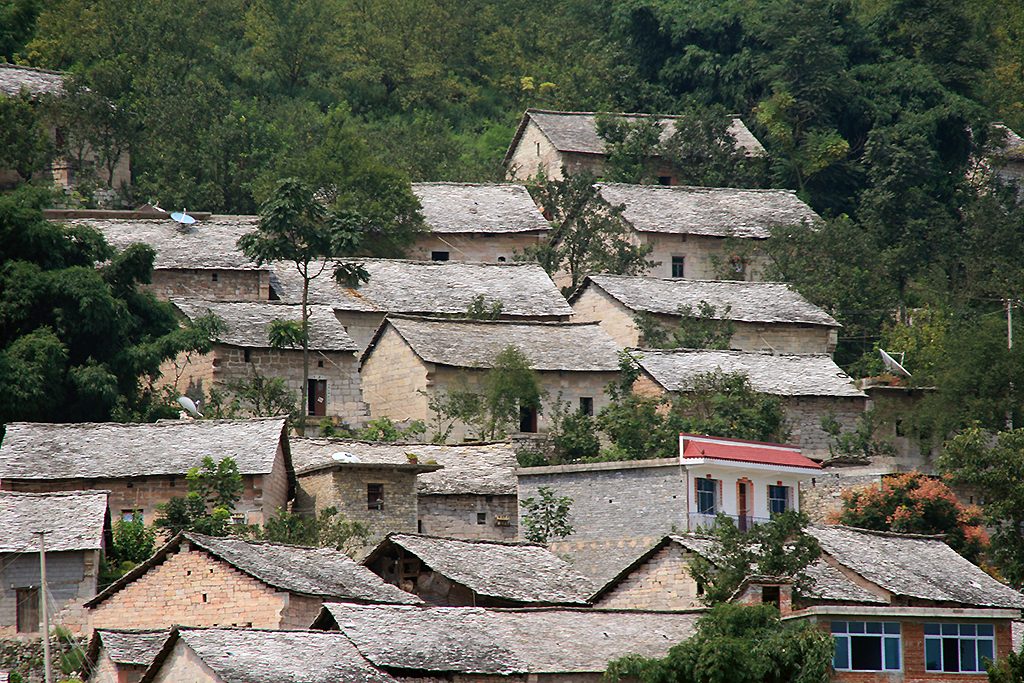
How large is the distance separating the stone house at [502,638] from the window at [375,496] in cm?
841

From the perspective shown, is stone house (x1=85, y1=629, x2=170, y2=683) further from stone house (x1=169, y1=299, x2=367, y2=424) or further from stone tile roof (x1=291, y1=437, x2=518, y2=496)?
stone house (x1=169, y1=299, x2=367, y2=424)

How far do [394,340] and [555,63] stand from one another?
108ft

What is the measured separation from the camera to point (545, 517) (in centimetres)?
4803

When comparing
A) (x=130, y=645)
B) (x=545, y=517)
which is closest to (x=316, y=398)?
(x=545, y=517)

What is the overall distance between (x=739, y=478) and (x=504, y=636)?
1281 cm

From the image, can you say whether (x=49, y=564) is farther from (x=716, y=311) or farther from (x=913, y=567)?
(x=716, y=311)

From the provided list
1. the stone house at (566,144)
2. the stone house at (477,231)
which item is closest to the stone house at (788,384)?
the stone house at (477,231)

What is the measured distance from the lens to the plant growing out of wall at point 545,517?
4781cm

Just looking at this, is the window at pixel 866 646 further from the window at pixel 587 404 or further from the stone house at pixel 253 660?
the window at pixel 587 404

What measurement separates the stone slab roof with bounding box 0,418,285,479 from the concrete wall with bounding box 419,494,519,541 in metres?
4.49

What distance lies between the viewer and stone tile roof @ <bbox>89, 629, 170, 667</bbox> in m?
36.0

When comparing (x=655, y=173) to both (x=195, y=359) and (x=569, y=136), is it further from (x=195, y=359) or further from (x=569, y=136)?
(x=195, y=359)

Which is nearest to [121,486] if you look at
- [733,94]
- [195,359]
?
[195,359]

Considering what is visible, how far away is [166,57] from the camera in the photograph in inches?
3036
